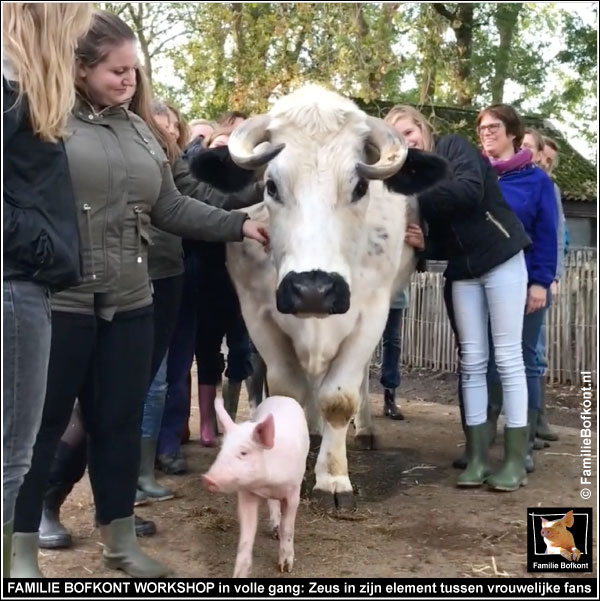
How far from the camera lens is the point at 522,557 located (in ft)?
12.3

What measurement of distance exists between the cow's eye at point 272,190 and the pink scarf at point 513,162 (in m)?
1.52

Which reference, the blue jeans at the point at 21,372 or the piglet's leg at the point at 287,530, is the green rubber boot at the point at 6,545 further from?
the piglet's leg at the point at 287,530

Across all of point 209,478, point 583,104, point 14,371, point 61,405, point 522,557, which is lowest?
point 522,557

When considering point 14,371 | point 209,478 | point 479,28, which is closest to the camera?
point 14,371

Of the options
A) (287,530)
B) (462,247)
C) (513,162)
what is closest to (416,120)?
(513,162)

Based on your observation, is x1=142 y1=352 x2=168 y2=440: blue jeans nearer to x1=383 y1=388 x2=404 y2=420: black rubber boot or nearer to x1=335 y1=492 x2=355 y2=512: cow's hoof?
Answer: x1=335 y1=492 x2=355 y2=512: cow's hoof

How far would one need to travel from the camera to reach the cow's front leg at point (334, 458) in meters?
4.43

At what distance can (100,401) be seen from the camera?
3334mm

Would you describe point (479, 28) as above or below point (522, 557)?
above

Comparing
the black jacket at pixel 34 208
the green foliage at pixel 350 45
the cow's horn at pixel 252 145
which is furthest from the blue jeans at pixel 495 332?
the green foliage at pixel 350 45

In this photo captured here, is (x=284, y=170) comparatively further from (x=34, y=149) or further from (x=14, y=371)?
(x=14, y=371)

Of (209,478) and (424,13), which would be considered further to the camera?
(424,13)

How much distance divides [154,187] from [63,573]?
1674mm
